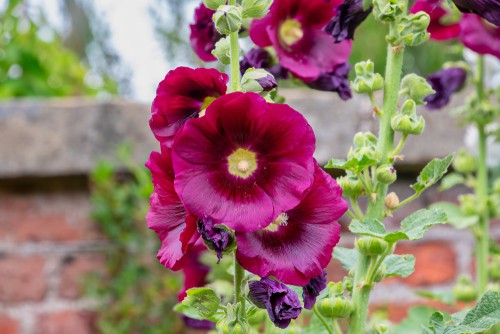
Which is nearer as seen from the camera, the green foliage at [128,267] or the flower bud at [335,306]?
the flower bud at [335,306]

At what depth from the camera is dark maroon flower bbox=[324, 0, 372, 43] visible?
0.41 meters

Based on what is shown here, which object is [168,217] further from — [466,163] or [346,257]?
[466,163]

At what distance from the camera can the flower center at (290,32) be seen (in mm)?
439

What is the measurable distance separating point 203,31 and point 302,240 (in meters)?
0.17

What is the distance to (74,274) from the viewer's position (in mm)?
1048

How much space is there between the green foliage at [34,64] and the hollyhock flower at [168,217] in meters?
1.05

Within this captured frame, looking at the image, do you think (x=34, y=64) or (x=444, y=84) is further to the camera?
(x=34, y=64)

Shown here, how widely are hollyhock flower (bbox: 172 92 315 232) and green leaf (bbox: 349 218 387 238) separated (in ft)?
0.14

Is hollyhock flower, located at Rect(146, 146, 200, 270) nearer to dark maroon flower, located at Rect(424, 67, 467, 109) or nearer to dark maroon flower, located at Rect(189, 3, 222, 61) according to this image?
dark maroon flower, located at Rect(189, 3, 222, 61)

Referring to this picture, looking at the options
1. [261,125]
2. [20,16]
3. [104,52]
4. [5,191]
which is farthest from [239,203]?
[104,52]

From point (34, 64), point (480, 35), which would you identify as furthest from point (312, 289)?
point (34, 64)

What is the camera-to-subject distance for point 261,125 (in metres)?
0.32

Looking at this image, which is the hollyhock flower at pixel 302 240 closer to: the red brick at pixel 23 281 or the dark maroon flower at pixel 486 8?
the dark maroon flower at pixel 486 8

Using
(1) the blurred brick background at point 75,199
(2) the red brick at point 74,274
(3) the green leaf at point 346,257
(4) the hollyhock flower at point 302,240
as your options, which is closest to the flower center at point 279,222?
(4) the hollyhock flower at point 302,240
